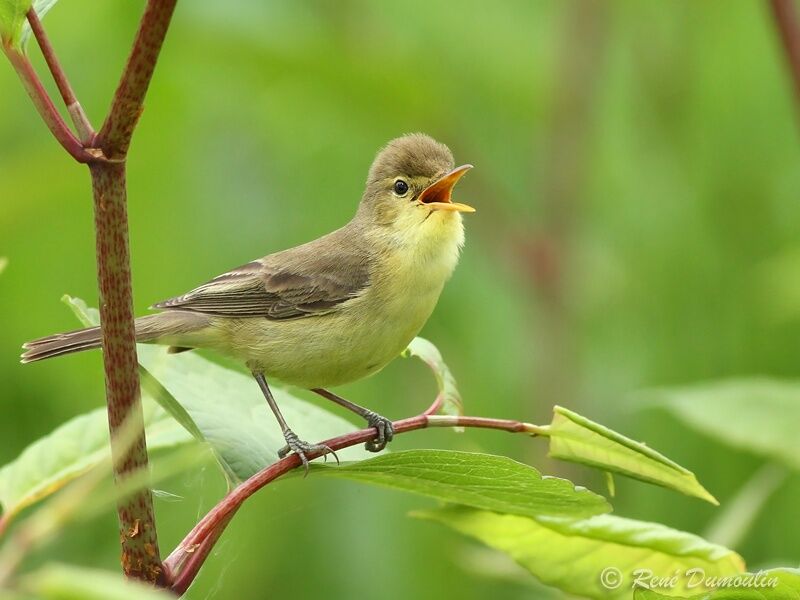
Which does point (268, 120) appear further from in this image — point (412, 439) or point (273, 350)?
point (273, 350)

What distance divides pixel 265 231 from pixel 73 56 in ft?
3.77

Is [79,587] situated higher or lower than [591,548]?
higher

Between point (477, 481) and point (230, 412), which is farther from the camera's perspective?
point (230, 412)

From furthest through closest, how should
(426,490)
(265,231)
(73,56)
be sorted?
(265,231) < (73,56) < (426,490)

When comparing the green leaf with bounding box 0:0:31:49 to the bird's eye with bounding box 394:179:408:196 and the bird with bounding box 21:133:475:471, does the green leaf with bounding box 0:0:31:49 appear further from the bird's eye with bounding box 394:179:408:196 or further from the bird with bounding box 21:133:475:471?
the bird's eye with bounding box 394:179:408:196

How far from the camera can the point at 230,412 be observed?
2.55 metres

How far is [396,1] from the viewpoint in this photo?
580cm

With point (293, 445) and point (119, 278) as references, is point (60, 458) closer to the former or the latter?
point (293, 445)

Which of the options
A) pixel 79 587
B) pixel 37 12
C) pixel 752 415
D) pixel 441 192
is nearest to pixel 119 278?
pixel 37 12

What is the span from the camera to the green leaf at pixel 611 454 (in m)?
2.05

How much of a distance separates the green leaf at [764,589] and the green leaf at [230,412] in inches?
33.1

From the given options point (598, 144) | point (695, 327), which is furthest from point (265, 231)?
point (695, 327)

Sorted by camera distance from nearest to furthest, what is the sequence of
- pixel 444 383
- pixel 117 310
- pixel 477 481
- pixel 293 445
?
pixel 117 310 → pixel 477 481 → pixel 293 445 → pixel 444 383

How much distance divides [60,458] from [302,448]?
593 mm
